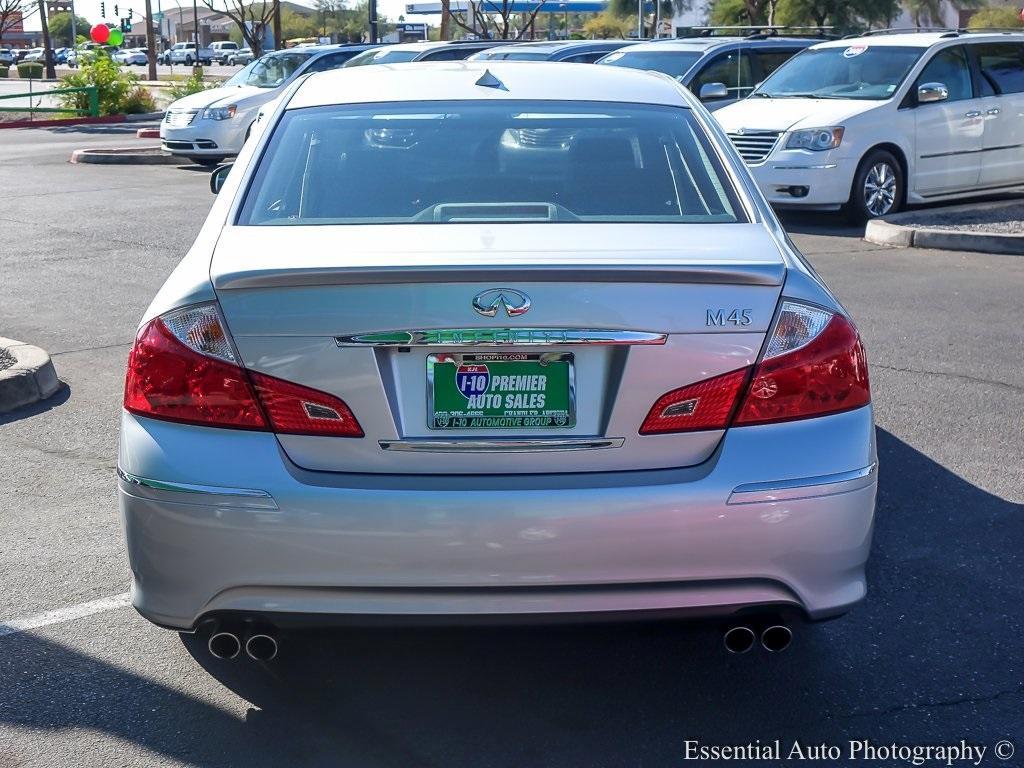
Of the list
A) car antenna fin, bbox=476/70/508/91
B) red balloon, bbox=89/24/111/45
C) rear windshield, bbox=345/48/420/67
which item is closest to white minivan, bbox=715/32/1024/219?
rear windshield, bbox=345/48/420/67

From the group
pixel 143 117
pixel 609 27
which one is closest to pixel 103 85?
pixel 143 117

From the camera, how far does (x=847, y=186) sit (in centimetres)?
1264

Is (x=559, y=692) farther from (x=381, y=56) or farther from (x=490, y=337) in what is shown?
(x=381, y=56)

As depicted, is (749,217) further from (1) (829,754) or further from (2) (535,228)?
(1) (829,754)

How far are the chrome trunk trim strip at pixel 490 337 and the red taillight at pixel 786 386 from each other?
0.79 ft

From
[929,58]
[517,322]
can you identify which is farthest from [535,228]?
[929,58]

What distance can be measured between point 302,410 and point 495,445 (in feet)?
1.55

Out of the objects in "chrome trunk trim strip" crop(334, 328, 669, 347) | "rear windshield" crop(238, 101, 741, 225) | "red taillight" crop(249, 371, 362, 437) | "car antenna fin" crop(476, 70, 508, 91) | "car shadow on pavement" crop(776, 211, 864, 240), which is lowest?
"car shadow on pavement" crop(776, 211, 864, 240)

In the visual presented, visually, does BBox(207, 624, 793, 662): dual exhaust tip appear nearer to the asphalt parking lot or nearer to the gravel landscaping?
the asphalt parking lot

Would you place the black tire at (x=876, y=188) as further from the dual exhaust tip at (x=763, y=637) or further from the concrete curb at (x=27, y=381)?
the dual exhaust tip at (x=763, y=637)

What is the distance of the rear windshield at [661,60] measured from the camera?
15.9 m

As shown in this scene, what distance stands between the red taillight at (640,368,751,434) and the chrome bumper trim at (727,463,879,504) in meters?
0.18

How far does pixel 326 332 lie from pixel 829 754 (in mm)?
1662

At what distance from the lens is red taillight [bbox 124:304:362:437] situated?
10.3 ft
